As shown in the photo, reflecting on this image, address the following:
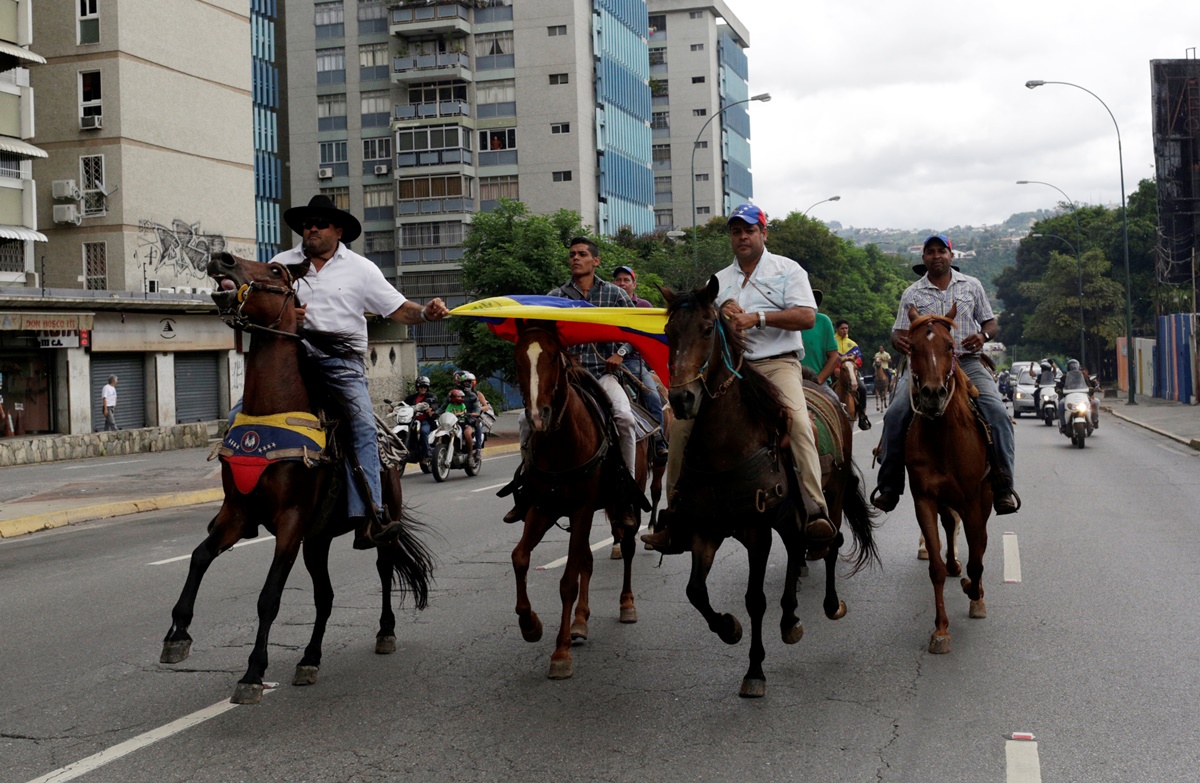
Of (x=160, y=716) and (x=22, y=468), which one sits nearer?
(x=160, y=716)

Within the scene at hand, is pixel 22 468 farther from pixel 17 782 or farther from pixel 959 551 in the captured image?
pixel 17 782

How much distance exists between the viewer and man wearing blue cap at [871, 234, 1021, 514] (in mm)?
8438

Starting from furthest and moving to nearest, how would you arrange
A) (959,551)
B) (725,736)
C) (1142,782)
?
(959,551), (725,736), (1142,782)

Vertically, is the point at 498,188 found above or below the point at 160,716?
above

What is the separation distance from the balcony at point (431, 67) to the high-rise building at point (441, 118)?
0.08m

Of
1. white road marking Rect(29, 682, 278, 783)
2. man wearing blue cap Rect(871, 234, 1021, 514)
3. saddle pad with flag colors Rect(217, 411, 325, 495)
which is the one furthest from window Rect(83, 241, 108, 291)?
white road marking Rect(29, 682, 278, 783)

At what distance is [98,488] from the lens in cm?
2047

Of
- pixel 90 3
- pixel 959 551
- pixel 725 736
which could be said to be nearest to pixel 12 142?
pixel 90 3

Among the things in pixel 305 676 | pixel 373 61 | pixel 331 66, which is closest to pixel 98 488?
pixel 305 676

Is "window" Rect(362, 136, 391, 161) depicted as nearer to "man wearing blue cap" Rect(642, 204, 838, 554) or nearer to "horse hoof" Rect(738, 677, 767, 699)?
"man wearing blue cap" Rect(642, 204, 838, 554)

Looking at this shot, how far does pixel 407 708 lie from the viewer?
A: 20.4ft

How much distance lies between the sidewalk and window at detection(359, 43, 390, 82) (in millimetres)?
44712

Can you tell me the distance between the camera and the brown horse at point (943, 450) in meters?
7.66

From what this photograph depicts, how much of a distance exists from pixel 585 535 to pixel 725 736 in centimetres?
189
